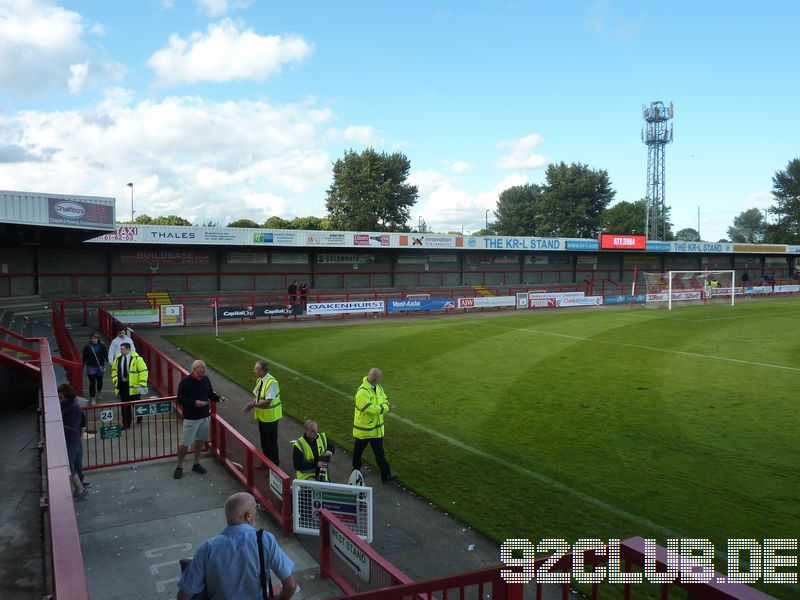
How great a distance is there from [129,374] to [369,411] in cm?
650

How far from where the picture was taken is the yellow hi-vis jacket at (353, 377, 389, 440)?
9094 mm

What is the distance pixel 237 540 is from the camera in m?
3.90

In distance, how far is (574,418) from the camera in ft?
43.3

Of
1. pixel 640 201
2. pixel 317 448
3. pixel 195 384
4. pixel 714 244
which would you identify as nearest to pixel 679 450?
pixel 317 448

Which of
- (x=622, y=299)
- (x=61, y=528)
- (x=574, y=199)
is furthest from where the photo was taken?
(x=574, y=199)

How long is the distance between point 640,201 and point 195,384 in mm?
118260

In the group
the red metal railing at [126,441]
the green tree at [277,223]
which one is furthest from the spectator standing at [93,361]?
the green tree at [277,223]

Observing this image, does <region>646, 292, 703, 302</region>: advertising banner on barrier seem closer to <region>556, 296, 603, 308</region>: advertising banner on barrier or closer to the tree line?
<region>556, 296, 603, 308</region>: advertising banner on barrier

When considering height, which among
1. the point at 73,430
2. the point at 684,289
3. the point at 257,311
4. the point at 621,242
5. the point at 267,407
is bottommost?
the point at 73,430

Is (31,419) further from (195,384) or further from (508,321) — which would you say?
(508,321)

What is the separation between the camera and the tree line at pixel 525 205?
7750 centimetres

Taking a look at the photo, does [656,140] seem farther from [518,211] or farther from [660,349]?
[660,349]

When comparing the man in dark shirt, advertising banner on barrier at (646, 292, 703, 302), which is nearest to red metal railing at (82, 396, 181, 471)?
the man in dark shirt

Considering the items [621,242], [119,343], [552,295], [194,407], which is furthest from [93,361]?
[621,242]
